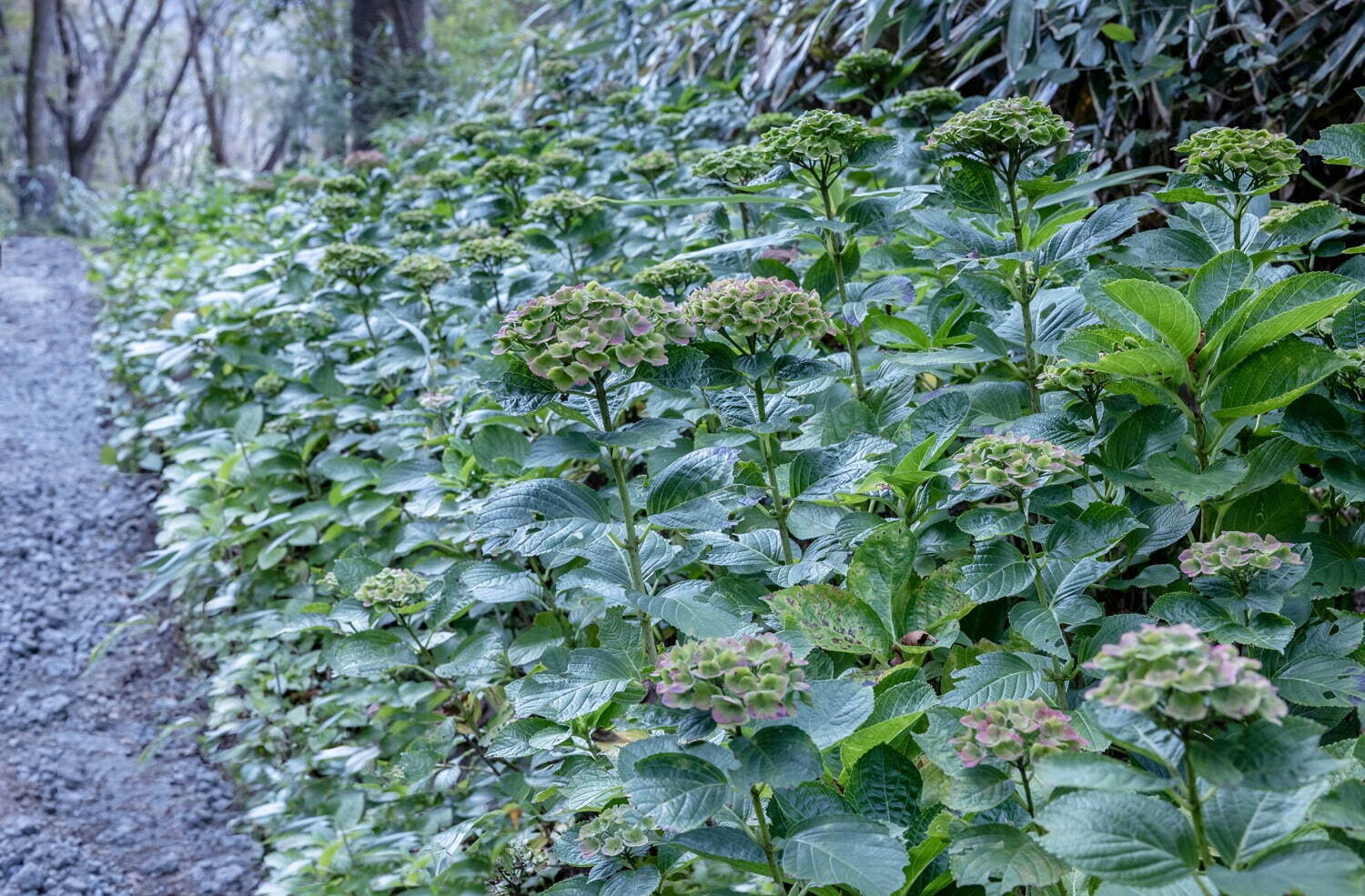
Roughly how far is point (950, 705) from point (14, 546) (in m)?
3.78

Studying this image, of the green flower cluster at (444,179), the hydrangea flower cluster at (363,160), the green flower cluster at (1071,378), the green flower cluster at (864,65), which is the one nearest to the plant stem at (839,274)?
the green flower cluster at (1071,378)

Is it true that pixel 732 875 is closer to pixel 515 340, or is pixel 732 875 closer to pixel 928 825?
Result: pixel 928 825

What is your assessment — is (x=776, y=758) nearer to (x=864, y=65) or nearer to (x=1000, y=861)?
(x=1000, y=861)

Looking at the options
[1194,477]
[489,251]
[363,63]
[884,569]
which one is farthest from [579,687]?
[363,63]

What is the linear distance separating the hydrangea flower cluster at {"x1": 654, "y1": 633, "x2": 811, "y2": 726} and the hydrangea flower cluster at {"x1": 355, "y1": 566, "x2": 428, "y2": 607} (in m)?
0.95

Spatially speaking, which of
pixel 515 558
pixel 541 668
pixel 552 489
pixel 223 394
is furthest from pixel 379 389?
pixel 552 489

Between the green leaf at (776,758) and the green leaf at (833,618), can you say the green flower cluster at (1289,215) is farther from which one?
the green leaf at (776,758)

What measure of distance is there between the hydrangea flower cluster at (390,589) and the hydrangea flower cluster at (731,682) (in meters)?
0.95

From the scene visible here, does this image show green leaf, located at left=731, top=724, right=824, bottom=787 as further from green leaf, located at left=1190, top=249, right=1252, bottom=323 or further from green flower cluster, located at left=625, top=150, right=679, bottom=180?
green flower cluster, located at left=625, top=150, right=679, bottom=180

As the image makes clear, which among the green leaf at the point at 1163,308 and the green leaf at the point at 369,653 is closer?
the green leaf at the point at 1163,308

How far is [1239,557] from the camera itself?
102 cm

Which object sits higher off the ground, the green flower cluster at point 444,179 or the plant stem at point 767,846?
the green flower cluster at point 444,179

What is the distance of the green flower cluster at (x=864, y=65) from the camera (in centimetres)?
267

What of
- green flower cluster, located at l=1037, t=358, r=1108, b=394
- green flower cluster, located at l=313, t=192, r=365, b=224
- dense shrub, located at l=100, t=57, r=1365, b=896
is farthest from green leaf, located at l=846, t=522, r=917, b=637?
green flower cluster, located at l=313, t=192, r=365, b=224
